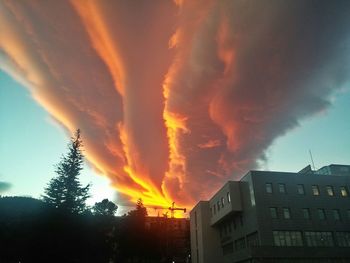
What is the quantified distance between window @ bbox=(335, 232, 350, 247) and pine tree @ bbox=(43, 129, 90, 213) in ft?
133

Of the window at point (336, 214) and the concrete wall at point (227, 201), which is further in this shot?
the concrete wall at point (227, 201)

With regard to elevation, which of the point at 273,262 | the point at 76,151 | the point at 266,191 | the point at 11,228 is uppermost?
the point at 76,151

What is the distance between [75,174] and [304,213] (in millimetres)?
37739

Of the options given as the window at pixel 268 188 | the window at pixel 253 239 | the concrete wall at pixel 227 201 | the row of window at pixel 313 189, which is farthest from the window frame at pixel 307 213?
the concrete wall at pixel 227 201

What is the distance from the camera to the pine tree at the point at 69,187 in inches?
1811

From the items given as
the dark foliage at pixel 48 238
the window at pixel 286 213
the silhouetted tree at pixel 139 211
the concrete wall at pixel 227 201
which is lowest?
the dark foliage at pixel 48 238

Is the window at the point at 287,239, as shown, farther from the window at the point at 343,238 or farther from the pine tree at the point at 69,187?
the pine tree at the point at 69,187

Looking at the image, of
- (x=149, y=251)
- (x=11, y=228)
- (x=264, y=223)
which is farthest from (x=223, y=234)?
(x=11, y=228)

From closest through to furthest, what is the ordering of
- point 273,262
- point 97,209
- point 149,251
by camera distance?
point 273,262 < point 149,251 < point 97,209

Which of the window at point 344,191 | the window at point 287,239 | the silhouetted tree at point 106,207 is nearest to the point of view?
the window at point 287,239

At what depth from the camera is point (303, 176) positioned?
178ft

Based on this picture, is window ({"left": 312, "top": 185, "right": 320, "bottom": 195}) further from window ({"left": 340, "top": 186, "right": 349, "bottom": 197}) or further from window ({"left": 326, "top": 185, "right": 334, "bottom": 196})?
window ({"left": 340, "top": 186, "right": 349, "bottom": 197})

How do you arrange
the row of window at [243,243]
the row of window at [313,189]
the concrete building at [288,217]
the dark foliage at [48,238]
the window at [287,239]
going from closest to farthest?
the dark foliage at [48,238] < the concrete building at [288,217] < the window at [287,239] < the row of window at [243,243] < the row of window at [313,189]

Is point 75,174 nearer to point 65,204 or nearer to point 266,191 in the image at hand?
point 65,204
